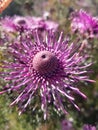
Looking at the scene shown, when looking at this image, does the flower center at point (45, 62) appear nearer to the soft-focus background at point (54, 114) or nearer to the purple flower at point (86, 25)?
the soft-focus background at point (54, 114)

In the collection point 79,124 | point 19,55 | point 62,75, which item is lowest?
point 79,124

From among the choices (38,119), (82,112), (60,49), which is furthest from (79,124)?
(60,49)

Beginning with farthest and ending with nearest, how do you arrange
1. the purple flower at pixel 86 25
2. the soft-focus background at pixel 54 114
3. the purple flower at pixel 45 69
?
1. the purple flower at pixel 86 25
2. the soft-focus background at pixel 54 114
3. the purple flower at pixel 45 69

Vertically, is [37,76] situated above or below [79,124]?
above

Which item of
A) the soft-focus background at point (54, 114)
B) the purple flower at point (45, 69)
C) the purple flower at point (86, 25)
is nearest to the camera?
the purple flower at point (45, 69)

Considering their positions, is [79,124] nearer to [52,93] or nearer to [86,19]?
[86,19]

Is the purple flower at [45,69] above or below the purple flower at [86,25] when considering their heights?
below

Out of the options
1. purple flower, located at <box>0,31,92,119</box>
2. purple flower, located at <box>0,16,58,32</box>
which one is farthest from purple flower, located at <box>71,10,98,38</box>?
purple flower, located at <box>0,31,92,119</box>

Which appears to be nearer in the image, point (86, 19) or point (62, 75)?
point (62, 75)

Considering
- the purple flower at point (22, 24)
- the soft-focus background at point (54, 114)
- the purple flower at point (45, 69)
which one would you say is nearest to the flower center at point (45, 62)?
the purple flower at point (45, 69)
